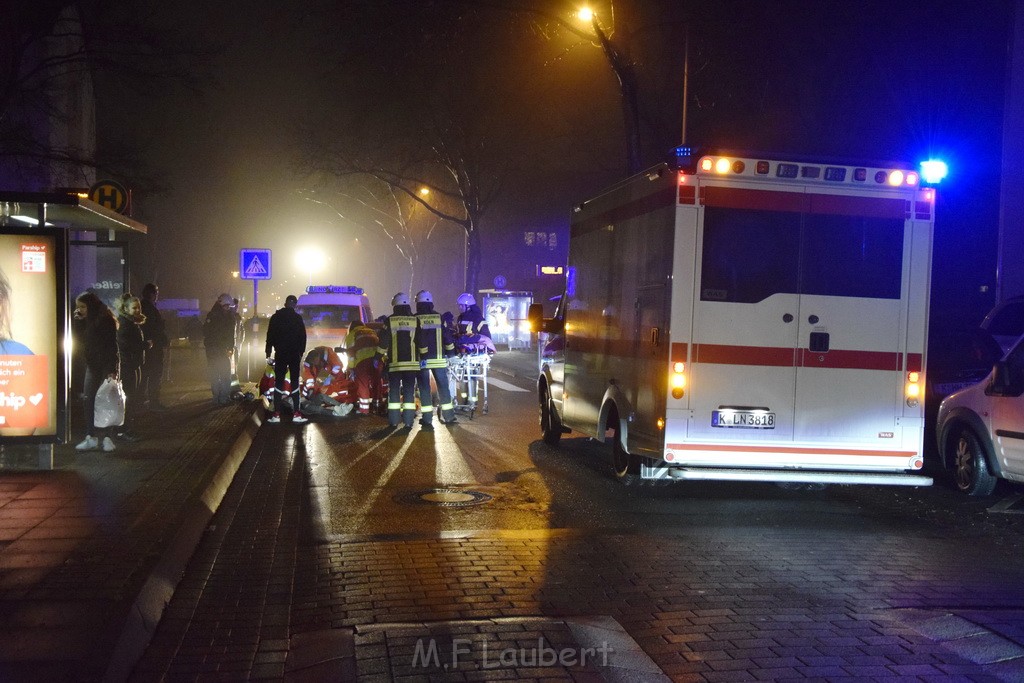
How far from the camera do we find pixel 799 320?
848cm

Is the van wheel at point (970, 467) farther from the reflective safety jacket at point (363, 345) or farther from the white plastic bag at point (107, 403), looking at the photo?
the reflective safety jacket at point (363, 345)

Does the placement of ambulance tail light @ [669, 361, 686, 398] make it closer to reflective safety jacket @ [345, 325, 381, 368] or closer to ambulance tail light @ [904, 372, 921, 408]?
ambulance tail light @ [904, 372, 921, 408]

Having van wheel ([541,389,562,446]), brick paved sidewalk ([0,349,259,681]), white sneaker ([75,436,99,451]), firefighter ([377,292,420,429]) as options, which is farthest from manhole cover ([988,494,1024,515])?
white sneaker ([75,436,99,451])

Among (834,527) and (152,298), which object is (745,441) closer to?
(834,527)

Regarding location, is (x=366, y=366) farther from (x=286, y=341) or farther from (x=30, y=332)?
(x=30, y=332)

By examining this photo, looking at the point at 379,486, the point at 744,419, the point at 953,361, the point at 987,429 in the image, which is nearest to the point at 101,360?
the point at 379,486

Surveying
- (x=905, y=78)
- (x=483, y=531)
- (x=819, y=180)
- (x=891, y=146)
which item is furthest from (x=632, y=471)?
(x=891, y=146)

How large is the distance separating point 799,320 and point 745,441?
113cm

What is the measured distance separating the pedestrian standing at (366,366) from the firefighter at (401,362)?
1805 millimetres

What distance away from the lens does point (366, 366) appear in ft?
53.6

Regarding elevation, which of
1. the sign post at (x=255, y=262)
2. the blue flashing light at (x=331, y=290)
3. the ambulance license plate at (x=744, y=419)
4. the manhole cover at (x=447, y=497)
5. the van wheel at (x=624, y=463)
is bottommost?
the manhole cover at (x=447, y=497)

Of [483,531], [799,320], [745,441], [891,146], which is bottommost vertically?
[483,531]

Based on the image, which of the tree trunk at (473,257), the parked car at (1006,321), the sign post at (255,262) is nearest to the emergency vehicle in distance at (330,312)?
the sign post at (255,262)

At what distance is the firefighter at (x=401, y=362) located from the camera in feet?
46.2
